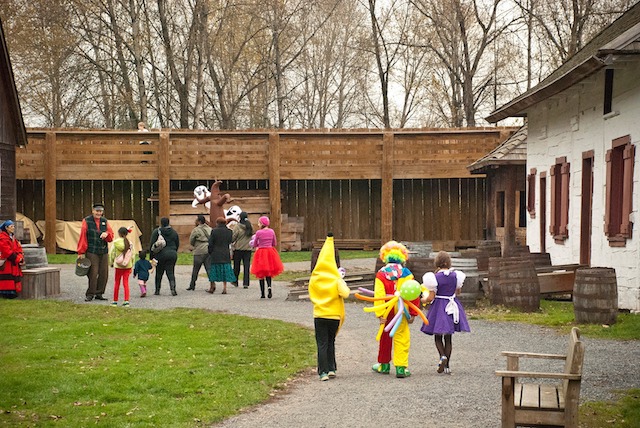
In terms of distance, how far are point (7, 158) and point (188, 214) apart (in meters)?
7.21

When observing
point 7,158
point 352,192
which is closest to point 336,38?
point 352,192

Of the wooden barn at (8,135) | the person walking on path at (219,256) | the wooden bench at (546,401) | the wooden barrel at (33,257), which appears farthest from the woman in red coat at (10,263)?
the wooden bench at (546,401)

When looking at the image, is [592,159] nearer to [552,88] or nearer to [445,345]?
[552,88]

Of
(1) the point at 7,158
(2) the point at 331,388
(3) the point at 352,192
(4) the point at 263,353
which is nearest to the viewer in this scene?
(2) the point at 331,388

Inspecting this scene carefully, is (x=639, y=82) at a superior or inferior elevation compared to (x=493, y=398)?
superior

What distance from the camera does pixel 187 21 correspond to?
4288 centimetres

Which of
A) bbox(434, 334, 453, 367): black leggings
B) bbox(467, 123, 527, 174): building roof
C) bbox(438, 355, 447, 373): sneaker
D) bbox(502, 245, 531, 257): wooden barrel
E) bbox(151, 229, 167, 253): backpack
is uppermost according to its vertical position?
bbox(467, 123, 527, 174): building roof

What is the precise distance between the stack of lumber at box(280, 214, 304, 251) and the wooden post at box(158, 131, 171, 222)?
397 centimetres

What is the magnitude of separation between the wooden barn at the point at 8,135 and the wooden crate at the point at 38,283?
20.4ft

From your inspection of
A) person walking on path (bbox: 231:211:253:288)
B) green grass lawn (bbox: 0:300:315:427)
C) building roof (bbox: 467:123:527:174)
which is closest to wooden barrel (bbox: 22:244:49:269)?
green grass lawn (bbox: 0:300:315:427)

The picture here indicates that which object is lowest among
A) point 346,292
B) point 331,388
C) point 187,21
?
point 331,388

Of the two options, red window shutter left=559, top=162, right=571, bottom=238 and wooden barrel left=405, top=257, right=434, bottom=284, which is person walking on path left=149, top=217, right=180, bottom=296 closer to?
wooden barrel left=405, top=257, right=434, bottom=284

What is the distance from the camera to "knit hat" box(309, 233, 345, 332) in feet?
35.7

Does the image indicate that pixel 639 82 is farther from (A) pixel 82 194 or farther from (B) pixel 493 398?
(A) pixel 82 194
